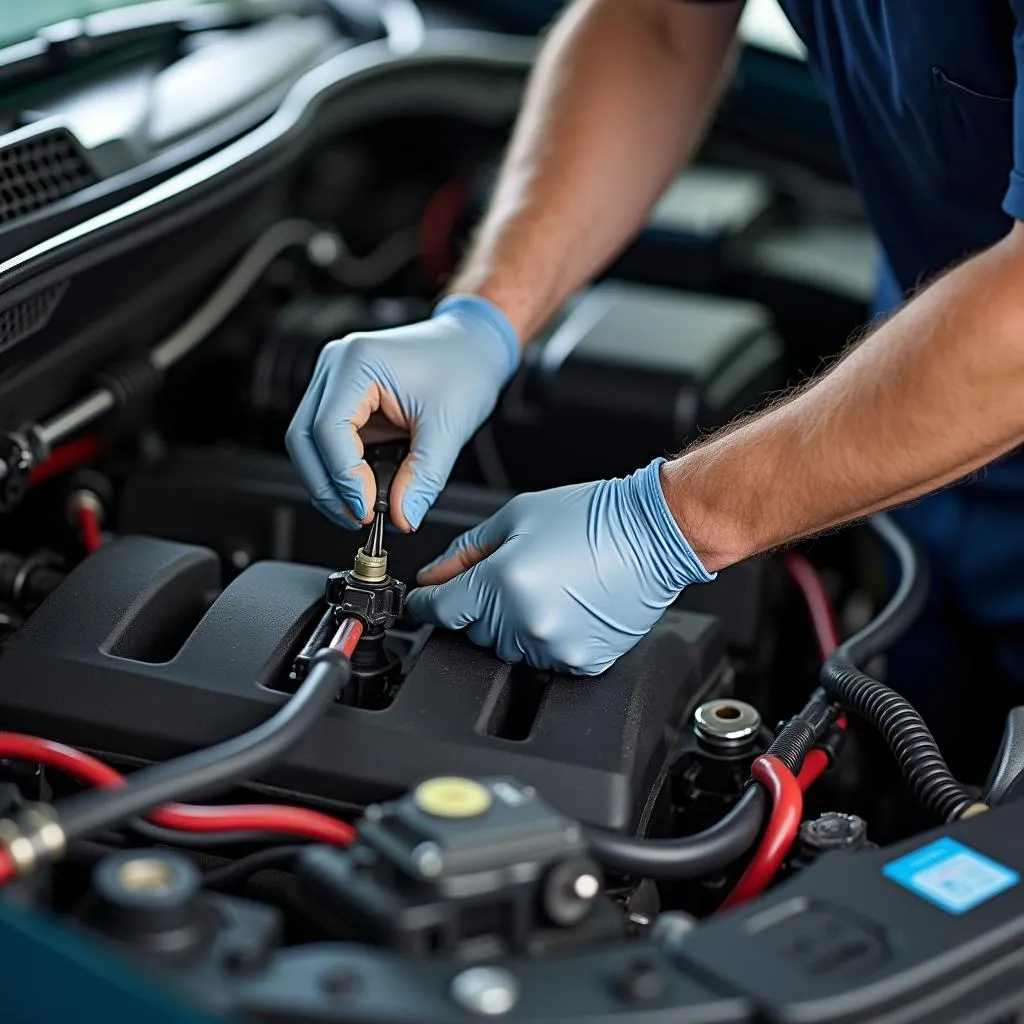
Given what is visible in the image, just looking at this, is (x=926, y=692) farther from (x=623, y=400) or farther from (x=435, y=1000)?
(x=435, y=1000)

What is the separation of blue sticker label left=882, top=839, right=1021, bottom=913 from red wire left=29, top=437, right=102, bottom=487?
870mm

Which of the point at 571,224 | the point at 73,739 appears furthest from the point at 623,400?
the point at 73,739

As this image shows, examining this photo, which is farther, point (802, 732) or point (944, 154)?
point (944, 154)

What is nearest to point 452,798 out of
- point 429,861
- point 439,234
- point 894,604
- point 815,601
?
point 429,861

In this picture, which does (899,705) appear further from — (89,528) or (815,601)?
(89,528)

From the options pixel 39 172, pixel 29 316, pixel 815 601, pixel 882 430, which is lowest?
pixel 815 601

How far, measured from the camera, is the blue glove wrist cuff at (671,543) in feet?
3.58

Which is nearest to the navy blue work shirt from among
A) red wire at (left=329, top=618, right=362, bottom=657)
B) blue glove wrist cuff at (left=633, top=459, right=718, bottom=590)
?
blue glove wrist cuff at (left=633, top=459, right=718, bottom=590)

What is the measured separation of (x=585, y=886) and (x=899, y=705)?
15.4 inches

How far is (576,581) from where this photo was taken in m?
1.07

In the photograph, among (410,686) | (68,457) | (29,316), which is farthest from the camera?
(68,457)

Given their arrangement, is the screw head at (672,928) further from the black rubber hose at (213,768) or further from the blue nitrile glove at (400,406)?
the blue nitrile glove at (400,406)

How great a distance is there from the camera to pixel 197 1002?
67cm

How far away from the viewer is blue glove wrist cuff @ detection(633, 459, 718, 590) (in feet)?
3.58
